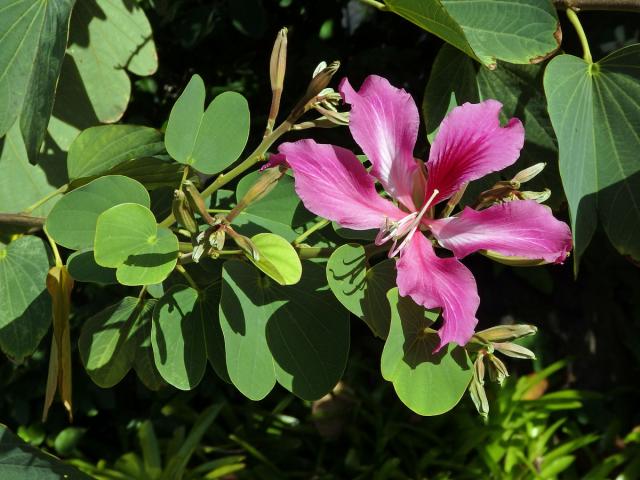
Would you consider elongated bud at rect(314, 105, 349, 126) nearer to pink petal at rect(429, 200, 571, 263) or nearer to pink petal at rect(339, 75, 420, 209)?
pink petal at rect(339, 75, 420, 209)

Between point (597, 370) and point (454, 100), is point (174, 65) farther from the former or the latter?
point (597, 370)

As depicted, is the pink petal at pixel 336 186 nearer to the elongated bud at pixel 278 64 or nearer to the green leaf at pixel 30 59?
the elongated bud at pixel 278 64

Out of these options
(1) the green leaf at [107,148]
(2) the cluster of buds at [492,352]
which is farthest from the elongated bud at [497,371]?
(1) the green leaf at [107,148]

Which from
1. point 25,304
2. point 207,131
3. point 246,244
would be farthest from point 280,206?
point 25,304

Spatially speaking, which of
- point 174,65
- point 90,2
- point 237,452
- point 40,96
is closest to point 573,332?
point 237,452

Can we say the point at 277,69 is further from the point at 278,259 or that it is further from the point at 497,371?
the point at 497,371

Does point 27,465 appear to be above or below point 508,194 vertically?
below

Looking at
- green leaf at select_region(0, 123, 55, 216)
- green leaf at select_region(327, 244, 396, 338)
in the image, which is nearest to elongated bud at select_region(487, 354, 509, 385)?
green leaf at select_region(327, 244, 396, 338)
